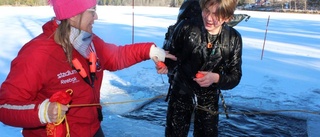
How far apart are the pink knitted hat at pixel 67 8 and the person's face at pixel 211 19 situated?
1.03 m

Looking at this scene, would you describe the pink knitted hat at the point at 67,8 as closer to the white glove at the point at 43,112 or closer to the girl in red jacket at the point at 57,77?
the girl in red jacket at the point at 57,77

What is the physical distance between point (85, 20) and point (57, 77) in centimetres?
39

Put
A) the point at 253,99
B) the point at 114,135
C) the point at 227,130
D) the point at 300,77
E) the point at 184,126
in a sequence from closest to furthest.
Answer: the point at 184,126, the point at 114,135, the point at 227,130, the point at 253,99, the point at 300,77

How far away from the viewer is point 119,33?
12.2m

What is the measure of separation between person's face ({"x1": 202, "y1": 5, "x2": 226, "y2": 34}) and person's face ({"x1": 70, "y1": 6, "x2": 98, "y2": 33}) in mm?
942

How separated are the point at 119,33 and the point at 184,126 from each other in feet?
32.3

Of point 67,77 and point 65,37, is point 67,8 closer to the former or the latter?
point 65,37

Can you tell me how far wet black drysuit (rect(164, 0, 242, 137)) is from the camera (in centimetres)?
251

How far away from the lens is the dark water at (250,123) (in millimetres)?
3834

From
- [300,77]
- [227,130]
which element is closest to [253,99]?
[227,130]

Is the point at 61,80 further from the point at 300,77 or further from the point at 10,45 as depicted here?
the point at 10,45

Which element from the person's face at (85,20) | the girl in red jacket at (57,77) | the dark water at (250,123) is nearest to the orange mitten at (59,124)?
the girl in red jacket at (57,77)

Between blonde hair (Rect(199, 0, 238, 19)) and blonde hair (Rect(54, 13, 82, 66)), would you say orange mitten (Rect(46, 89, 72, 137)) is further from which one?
blonde hair (Rect(199, 0, 238, 19))

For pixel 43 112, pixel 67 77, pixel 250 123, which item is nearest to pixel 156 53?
pixel 67 77
